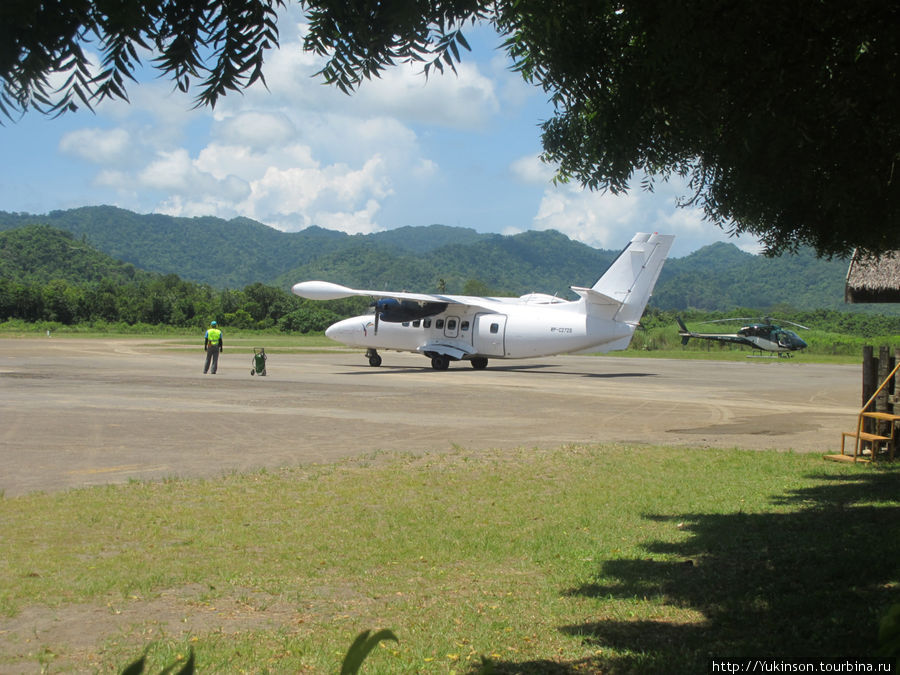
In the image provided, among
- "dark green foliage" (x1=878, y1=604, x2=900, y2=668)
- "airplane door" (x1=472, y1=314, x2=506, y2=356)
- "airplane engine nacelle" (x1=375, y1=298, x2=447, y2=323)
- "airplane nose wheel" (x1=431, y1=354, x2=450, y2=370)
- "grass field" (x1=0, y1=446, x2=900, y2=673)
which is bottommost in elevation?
"grass field" (x1=0, y1=446, x2=900, y2=673)

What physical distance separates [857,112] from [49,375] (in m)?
26.7

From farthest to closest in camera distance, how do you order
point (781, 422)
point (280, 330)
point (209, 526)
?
point (280, 330), point (781, 422), point (209, 526)

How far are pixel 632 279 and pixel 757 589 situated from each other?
25.0 metres

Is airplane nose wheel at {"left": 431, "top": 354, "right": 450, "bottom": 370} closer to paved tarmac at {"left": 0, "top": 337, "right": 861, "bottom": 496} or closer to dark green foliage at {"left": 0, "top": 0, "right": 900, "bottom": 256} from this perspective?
paved tarmac at {"left": 0, "top": 337, "right": 861, "bottom": 496}

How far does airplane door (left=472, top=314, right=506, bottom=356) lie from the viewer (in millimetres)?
31734

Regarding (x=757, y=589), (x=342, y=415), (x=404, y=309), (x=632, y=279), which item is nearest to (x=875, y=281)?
(x=757, y=589)

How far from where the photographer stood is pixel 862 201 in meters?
5.54

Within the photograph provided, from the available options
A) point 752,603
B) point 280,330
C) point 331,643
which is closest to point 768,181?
point 752,603

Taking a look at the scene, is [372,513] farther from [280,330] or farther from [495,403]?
[280,330]

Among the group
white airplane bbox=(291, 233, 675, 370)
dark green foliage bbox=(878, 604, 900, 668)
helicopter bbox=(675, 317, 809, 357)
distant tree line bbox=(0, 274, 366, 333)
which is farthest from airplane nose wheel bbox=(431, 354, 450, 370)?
distant tree line bbox=(0, 274, 366, 333)

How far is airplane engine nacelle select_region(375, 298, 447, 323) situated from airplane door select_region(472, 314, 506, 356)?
185 cm

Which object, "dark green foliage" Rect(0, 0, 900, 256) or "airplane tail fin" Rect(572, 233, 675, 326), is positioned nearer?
"dark green foliage" Rect(0, 0, 900, 256)

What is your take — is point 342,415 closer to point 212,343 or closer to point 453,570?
point 453,570

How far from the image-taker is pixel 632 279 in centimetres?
3016
